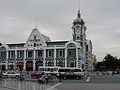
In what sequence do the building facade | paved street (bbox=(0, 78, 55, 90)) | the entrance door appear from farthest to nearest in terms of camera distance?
the entrance door < the building facade < paved street (bbox=(0, 78, 55, 90))

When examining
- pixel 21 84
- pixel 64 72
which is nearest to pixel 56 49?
pixel 64 72

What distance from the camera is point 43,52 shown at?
291ft

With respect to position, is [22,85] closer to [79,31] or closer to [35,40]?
[35,40]

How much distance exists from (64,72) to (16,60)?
38906 millimetres

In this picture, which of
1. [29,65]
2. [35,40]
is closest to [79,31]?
[35,40]

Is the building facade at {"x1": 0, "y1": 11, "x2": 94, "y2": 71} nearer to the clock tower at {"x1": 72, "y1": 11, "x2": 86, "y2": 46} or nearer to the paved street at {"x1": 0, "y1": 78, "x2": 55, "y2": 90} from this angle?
the clock tower at {"x1": 72, "y1": 11, "x2": 86, "y2": 46}

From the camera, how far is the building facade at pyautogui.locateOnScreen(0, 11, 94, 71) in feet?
282

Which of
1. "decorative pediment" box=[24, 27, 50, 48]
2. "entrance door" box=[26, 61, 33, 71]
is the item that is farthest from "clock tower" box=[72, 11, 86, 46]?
"entrance door" box=[26, 61, 33, 71]

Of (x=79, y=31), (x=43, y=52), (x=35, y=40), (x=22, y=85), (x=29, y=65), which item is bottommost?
(x=22, y=85)

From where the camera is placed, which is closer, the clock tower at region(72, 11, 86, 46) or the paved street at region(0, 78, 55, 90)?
the paved street at region(0, 78, 55, 90)

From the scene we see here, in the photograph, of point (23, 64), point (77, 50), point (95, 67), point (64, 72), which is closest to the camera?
point (64, 72)

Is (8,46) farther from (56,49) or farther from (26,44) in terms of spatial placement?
(56,49)

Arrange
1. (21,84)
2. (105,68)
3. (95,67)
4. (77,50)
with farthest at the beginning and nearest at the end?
(95,67) → (105,68) → (77,50) → (21,84)

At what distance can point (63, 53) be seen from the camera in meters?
86.9
